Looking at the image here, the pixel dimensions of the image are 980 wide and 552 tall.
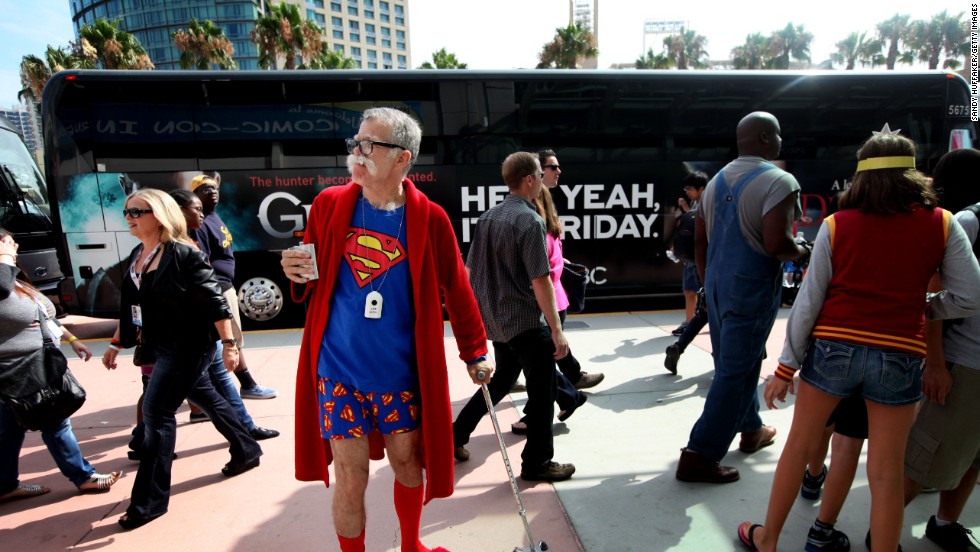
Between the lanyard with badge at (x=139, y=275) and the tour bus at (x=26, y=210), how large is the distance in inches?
284

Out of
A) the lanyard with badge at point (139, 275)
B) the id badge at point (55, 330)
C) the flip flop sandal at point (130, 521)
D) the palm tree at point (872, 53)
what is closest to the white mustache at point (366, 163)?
the lanyard with badge at point (139, 275)

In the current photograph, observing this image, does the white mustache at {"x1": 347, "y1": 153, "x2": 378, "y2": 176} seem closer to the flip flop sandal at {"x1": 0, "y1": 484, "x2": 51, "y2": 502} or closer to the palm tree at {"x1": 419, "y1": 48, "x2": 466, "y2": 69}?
the flip flop sandal at {"x1": 0, "y1": 484, "x2": 51, "y2": 502}

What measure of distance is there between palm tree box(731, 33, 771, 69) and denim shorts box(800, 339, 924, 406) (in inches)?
2084

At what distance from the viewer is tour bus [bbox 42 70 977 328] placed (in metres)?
6.57

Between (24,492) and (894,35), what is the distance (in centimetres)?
5965

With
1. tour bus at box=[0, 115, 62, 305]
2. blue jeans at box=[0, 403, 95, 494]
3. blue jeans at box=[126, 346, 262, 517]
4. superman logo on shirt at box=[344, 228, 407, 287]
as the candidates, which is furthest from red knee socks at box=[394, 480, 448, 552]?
tour bus at box=[0, 115, 62, 305]

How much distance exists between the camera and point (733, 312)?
2740 mm

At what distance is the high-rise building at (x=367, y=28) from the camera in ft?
281

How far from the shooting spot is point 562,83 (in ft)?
23.5

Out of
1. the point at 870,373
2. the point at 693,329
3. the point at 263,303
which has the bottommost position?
the point at 263,303

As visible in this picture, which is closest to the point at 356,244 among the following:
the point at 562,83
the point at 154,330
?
the point at 154,330

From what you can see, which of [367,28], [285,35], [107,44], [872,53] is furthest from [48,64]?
[367,28]

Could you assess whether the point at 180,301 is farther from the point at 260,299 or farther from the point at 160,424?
the point at 260,299

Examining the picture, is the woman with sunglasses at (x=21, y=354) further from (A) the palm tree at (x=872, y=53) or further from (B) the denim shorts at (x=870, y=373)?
(A) the palm tree at (x=872, y=53)
